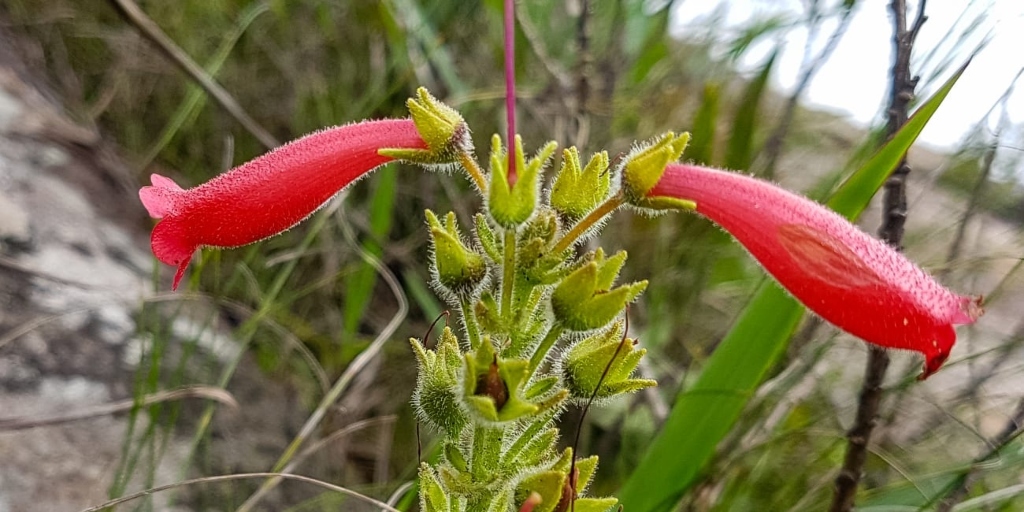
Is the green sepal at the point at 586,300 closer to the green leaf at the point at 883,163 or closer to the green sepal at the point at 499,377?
the green sepal at the point at 499,377

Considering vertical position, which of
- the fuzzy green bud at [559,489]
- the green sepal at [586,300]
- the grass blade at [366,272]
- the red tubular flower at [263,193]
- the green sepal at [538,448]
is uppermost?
the grass blade at [366,272]

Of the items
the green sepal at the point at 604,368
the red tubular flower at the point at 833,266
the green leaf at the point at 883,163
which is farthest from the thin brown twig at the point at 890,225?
the green sepal at the point at 604,368

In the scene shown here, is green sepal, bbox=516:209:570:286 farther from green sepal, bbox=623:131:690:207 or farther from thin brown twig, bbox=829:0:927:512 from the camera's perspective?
thin brown twig, bbox=829:0:927:512

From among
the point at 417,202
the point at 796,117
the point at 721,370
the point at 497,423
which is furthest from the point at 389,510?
the point at 796,117

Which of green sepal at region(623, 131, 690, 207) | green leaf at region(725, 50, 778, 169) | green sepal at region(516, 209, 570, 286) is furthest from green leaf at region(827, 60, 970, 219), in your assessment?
green leaf at region(725, 50, 778, 169)

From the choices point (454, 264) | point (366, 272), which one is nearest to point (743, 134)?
point (366, 272)
